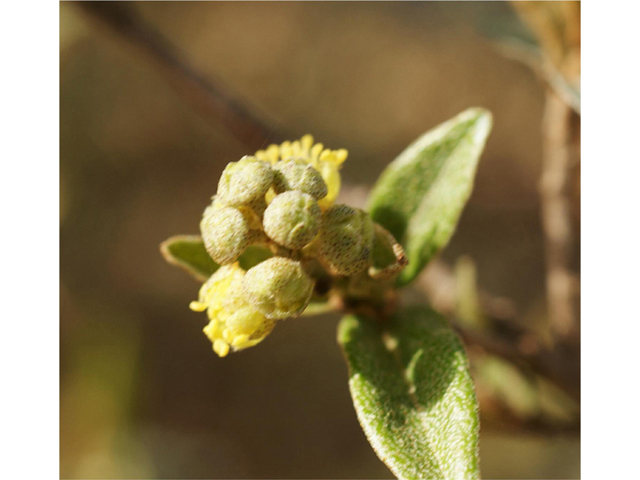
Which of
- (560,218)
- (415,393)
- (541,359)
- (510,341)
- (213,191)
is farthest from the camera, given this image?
(213,191)

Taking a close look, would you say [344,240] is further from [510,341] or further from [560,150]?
[560,150]

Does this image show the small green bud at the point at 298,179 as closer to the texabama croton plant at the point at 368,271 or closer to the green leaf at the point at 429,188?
the texabama croton plant at the point at 368,271

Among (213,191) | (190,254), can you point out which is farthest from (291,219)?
(213,191)

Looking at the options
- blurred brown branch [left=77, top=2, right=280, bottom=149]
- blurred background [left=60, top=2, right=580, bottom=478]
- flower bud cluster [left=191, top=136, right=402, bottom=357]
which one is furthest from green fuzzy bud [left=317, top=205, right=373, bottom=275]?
blurred background [left=60, top=2, right=580, bottom=478]

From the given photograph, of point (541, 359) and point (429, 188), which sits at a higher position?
point (429, 188)

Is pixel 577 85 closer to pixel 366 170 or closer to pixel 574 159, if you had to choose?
pixel 574 159

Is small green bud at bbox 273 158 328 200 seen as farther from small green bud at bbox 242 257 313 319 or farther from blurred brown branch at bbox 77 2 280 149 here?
blurred brown branch at bbox 77 2 280 149

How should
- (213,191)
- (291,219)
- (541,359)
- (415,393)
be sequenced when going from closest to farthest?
1. (291,219)
2. (415,393)
3. (541,359)
4. (213,191)
